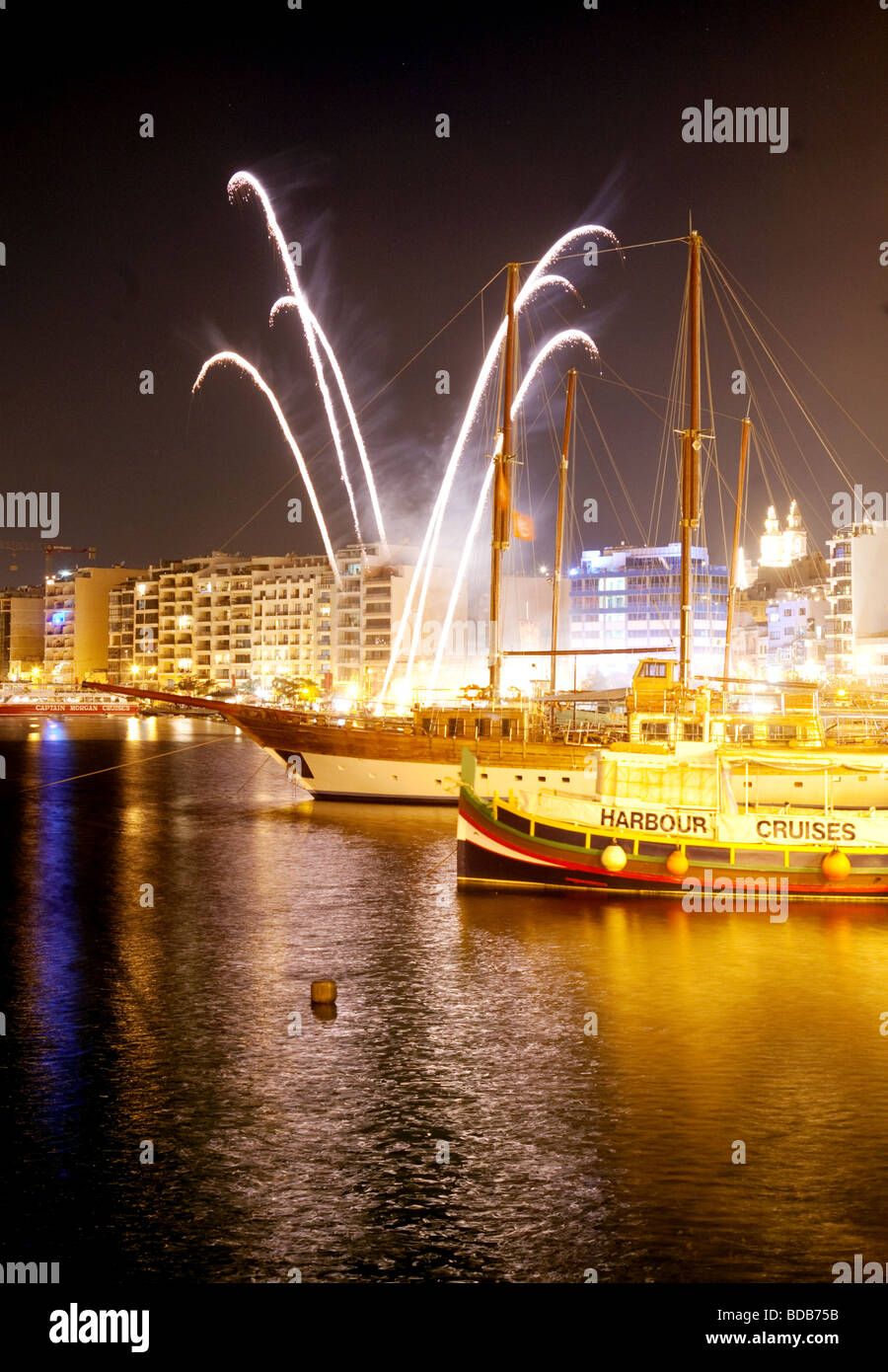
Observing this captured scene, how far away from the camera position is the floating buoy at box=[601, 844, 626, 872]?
35.1 meters

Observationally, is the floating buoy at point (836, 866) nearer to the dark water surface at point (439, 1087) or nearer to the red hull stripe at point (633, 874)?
the red hull stripe at point (633, 874)

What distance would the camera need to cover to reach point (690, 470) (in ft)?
162

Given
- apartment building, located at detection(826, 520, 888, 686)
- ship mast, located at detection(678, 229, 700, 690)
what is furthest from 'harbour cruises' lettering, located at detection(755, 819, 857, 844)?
apartment building, located at detection(826, 520, 888, 686)

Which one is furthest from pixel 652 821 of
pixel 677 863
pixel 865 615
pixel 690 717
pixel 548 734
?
pixel 865 615

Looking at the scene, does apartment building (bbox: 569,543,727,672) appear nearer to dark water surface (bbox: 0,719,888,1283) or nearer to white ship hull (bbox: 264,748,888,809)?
white ship hull (bbox: 264,748,888,809)

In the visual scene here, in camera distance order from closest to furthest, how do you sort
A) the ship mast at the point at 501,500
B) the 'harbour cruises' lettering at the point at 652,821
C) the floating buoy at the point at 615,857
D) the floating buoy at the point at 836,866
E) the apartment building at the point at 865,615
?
1. the floating buoy at the point at 836,866
2. the 'harbour cruises' lettering at the point at 652,821
3. the floating buoy at the point at 615,857
4. the ship mast at the point at 501,500
5. the apartment building at the point at 865,615

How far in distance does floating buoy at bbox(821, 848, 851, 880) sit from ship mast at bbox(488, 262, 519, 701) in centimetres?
2431

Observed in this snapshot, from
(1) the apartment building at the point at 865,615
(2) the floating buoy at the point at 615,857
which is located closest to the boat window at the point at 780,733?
(2) the floating buoy at the point at 615,857

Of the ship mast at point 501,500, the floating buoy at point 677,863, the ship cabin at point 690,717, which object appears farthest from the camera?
the ship mast at point 501,500

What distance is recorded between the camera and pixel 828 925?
108ft

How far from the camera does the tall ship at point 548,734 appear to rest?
48438 mm

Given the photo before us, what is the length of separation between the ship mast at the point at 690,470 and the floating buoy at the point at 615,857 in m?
14.3

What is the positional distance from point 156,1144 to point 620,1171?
6.77 metres
